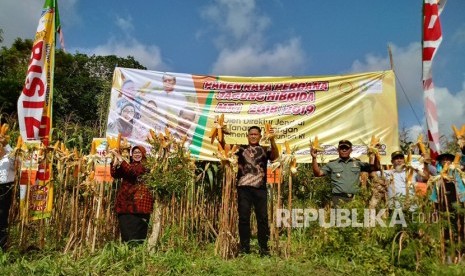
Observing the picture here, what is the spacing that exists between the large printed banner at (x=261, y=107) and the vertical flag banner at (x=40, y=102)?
965 millimetres

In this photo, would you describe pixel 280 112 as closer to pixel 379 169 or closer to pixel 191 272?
pixel 379 169

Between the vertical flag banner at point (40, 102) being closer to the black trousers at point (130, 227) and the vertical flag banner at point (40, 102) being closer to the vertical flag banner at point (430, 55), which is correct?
the black trousers at point (130, 227)

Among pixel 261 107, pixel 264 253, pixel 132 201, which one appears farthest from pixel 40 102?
pixel 264 253

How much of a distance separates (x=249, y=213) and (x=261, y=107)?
2013 millimetres

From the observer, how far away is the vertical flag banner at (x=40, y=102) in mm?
4773

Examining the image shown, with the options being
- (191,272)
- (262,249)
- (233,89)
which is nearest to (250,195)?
(262,249)

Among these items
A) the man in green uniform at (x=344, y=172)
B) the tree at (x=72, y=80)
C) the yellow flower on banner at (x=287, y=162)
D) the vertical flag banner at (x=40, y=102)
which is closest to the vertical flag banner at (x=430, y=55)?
the man in green uniform at (x=344, y=172)

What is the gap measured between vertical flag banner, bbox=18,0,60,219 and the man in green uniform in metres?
3.03

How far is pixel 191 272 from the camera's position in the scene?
3.48m

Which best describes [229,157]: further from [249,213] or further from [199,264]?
[199,264]

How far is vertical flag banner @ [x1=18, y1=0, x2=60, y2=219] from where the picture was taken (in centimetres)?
477

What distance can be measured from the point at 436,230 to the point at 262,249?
181 centimetres

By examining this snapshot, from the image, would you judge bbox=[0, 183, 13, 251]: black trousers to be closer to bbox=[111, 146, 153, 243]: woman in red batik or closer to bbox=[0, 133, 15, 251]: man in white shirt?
bbox=[0, 133, 15, 251]: man in white shirt

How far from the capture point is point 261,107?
597 cm
